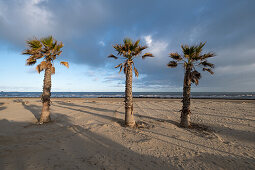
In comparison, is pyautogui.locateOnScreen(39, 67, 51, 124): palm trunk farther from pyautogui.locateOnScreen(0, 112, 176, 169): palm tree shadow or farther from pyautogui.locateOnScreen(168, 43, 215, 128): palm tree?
pyautogui.locateOnScreen(168, 43, 215, 128): palm tree

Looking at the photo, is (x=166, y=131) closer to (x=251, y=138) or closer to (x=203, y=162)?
(x=203, y=162)

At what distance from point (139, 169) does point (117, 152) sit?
1.47m

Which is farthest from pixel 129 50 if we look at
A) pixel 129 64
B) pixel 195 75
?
pixel 195 75

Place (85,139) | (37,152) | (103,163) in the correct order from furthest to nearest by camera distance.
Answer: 1. (85,139)
2. (37,152)
3. (103,163)

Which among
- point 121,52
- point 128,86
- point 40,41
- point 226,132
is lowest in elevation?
point 226,132

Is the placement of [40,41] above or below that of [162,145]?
above

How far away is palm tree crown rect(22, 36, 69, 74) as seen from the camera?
9383 millimetres

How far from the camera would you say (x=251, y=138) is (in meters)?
7.23

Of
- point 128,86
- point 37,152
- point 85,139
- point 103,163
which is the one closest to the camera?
point 103,163

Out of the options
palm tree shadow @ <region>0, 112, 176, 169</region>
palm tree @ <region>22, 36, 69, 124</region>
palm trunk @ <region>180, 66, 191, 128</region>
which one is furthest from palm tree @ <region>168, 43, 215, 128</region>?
palm tree @ <region>22, 36, 69, 124</region>

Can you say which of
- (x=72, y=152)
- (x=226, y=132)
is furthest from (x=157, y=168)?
(x=226, y=132)

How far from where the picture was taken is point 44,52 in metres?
10.1

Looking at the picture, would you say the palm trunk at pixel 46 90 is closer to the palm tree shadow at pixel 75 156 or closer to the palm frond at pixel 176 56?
the palm tree shadow at pixel 75 156

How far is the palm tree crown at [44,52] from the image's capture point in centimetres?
938
